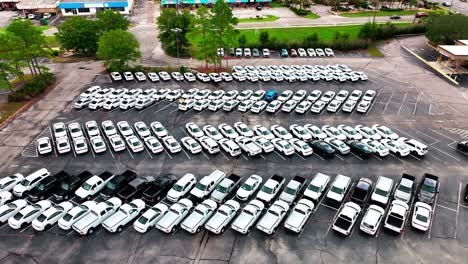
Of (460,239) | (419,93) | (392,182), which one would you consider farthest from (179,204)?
(419,93)

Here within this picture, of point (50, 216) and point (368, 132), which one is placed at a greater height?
point (368, 132)

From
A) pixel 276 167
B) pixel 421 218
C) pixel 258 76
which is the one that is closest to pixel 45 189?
pixel 276 167

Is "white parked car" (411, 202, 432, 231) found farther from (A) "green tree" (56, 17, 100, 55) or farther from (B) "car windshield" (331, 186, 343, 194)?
(A) "green tree" (56, 17, 100, 55)

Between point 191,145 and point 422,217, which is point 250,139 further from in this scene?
point 422,217

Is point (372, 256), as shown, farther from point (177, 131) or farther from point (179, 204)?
point (177, 131)

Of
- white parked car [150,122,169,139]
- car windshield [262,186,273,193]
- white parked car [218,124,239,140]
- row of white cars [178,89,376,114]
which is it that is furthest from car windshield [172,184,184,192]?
row of white cars [178,89,376,114]

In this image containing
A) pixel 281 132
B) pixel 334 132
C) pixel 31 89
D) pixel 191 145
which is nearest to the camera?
pixel 191 145

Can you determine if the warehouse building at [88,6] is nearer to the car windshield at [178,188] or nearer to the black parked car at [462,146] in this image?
the car windshield at [178,188]
